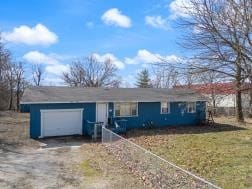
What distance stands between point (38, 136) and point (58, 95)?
11.4 feet

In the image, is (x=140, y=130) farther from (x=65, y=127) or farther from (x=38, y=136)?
(x=38, y=136)

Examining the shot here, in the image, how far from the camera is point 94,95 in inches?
1056

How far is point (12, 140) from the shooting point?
2177 cm

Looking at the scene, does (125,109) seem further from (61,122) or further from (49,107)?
(49,107)

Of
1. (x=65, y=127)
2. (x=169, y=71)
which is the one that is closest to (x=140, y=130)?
(x=65, y=127)

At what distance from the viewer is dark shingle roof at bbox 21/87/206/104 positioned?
940 inches

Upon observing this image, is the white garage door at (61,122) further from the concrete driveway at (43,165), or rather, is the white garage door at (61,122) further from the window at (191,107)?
the window at (191,107)

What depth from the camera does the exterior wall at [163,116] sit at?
2748 centimetres

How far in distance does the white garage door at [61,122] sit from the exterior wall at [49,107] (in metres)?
0.27

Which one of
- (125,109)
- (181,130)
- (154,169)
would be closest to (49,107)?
(125,109)

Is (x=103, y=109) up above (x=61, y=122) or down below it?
above

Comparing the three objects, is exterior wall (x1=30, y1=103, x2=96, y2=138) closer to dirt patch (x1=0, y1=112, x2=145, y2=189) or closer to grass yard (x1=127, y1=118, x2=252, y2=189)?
dirt patch (x1=0, y1=112, x2=145, y2=189)

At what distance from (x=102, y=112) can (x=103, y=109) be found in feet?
0.79

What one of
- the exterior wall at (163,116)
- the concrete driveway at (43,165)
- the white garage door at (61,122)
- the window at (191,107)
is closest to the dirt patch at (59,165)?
the concrete driveway at (43,165)
